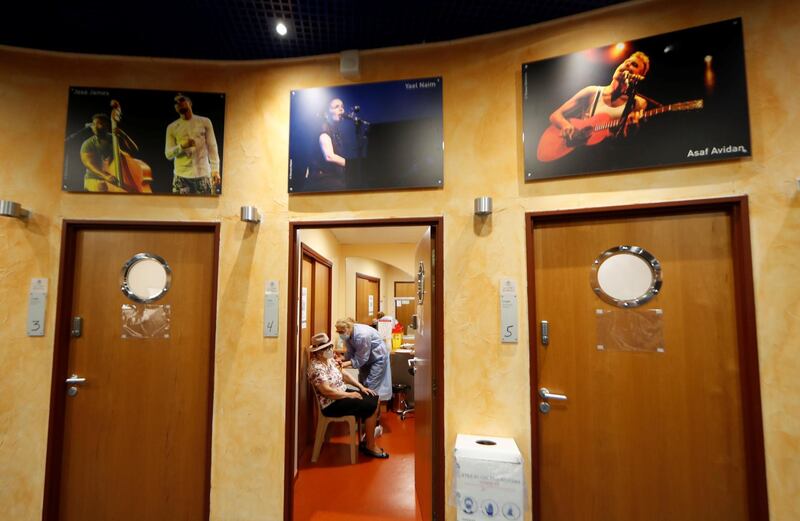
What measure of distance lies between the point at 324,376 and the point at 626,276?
247cm

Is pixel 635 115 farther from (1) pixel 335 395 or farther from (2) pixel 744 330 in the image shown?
(1) pixel 335 395

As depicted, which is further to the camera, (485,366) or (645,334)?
(485,366)

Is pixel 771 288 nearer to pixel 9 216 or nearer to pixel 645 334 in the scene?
pixel 645 334

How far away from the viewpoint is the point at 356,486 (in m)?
2.71

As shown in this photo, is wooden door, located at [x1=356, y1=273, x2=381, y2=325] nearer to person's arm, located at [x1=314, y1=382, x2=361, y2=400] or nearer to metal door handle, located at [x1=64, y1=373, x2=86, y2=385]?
person's arm, located at [x1=314, y1=382, x2=361, y2=400]

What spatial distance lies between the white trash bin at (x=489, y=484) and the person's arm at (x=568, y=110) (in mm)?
1701

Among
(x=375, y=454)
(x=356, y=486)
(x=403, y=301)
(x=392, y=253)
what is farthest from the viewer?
(x=403, y=301)

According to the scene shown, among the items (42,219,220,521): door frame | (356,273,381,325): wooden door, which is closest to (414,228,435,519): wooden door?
(42,219,220,521): door frame

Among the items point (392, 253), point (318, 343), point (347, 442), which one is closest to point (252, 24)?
point (318, 343)

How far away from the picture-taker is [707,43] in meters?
1.75

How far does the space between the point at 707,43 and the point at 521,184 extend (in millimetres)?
1095

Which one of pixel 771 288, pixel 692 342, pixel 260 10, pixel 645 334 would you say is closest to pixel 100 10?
pixel 260 10

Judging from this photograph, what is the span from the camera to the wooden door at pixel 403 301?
7338 millimetres

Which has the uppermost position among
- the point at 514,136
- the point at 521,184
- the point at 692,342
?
the point at 514,136
